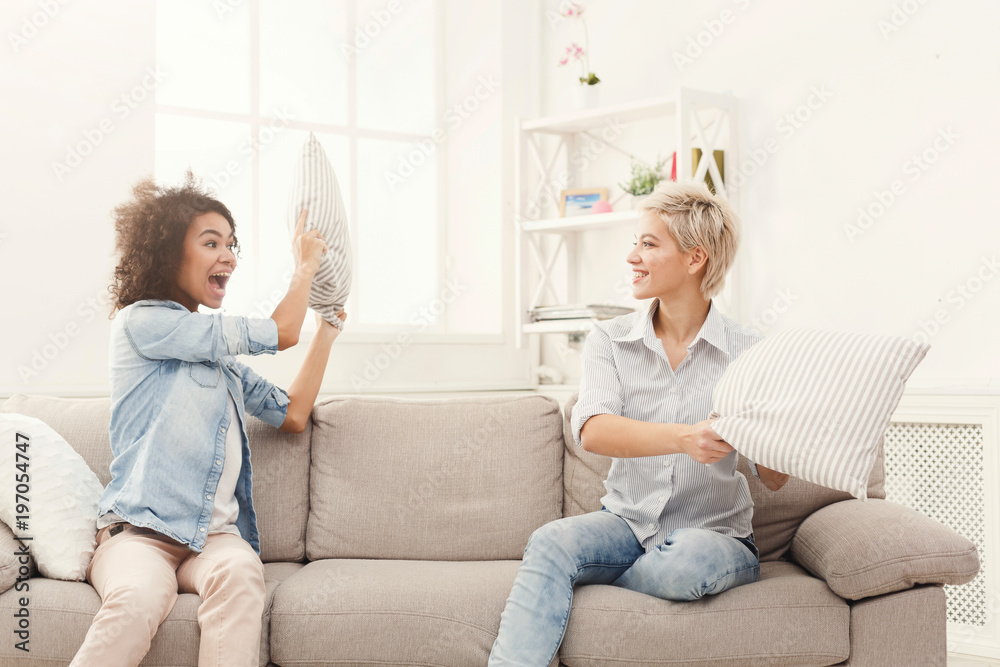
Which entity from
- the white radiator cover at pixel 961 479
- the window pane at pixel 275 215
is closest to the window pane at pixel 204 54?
the window pane at pixel 275 215

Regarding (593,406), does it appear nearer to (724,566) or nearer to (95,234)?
(724,566)

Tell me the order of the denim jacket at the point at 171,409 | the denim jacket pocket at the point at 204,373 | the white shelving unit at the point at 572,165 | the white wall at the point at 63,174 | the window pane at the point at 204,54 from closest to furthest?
the denim jacket at the point at 171,409 < the denim jacket pocket at the point at 204,373 < the white wall at the point at 63,174 < the white shelving unit at the point at 572,165 < the window pane at the point at 204,54

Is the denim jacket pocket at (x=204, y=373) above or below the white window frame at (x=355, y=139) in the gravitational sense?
below

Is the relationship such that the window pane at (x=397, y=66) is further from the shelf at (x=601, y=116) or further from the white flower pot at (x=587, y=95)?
the white flower pot at (x=587, y=95)

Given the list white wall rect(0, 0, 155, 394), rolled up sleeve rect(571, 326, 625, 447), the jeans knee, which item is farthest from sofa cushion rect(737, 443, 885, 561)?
white wall rect(0, 0, 155, 394)

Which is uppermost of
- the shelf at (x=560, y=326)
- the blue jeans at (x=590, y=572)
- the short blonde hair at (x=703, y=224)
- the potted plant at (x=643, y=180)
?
the potted plant at (x=643, y=180)

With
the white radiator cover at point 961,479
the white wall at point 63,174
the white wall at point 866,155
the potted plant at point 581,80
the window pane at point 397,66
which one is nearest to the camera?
the white radiator cover at point 961,479

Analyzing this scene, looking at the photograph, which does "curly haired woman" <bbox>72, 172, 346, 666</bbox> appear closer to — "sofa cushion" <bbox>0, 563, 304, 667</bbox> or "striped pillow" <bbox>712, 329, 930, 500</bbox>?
"sofa cushion" <bbox>0, 563, 304, 667</bbox>

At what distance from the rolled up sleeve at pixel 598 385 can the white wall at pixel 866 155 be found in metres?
1.34

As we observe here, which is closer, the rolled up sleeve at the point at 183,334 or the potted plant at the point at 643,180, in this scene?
the rolled up sleeve at the point at 183,334

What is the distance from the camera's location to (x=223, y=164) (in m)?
3.26

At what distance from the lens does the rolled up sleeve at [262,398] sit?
1.98 m

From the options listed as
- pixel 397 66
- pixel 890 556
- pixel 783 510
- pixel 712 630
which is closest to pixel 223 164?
pixel 397 66

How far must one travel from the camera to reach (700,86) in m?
3.28
